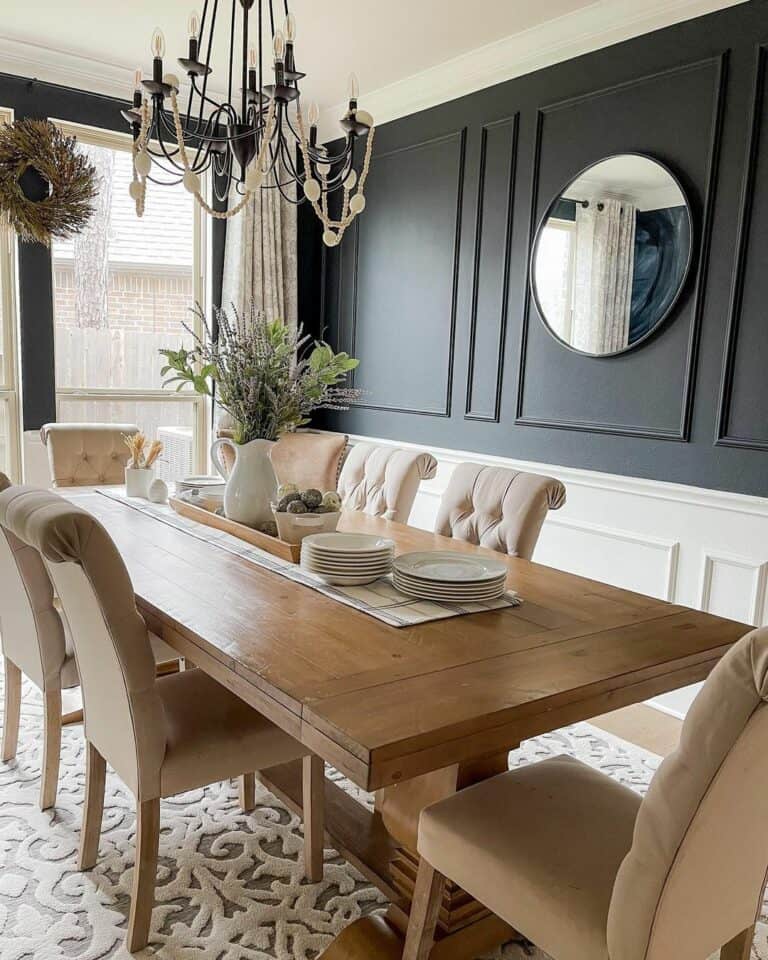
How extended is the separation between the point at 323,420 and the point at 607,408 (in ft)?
7.10

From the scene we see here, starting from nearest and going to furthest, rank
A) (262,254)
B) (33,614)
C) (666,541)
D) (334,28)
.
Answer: (33,614) < (666,541) < (334,28) < (262,254)

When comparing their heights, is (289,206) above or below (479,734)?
above

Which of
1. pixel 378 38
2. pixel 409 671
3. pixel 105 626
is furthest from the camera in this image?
pixel 378 38

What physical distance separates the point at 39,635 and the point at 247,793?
0.74m

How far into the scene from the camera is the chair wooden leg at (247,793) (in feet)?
7.47

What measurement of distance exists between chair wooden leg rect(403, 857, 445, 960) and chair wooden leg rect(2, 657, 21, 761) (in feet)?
4.97

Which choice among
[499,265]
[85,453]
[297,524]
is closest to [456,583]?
[297,524]

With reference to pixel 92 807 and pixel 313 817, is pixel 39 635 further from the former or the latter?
pixel 313 817

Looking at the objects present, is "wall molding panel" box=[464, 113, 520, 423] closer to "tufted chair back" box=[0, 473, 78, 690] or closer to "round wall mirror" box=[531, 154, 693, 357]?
"round wall mirror" box=[531, 154, 693, 357]

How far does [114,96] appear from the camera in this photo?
4.27m

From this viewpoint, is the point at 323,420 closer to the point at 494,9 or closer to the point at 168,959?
the point at 494,9

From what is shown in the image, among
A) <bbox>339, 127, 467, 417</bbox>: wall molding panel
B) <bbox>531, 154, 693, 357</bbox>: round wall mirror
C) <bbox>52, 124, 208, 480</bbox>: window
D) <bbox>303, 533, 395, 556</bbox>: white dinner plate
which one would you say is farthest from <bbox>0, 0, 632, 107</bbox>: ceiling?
<bbox>303, 533, 395, 556</bbox>: white dinner plate

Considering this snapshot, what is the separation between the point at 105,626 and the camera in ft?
5.13

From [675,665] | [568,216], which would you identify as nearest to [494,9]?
[568,216]
